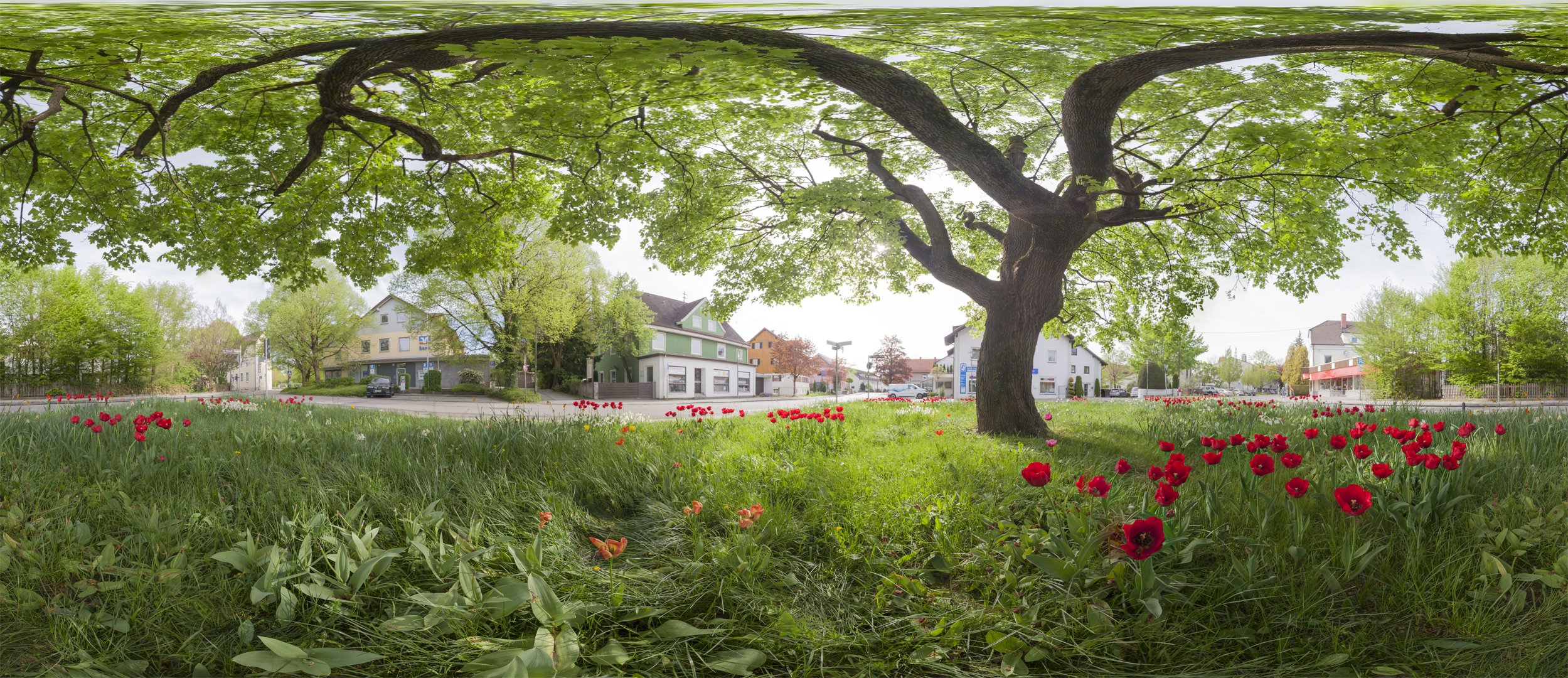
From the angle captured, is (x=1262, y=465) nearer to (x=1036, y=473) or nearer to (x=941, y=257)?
(x=1036, y=473)

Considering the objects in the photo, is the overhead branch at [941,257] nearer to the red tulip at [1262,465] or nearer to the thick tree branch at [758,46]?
the thick tree branch at [758,46]

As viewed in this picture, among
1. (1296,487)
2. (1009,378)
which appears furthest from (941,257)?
(1296,487)

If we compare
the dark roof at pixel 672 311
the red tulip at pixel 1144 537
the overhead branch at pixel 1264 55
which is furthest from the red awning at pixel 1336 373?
the dark roof at pixel 672 311

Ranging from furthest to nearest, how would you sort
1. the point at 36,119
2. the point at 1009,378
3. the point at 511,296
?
the point at 1009,378 < the point at 511,296 < the point at 36,119

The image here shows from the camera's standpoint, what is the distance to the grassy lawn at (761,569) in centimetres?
148

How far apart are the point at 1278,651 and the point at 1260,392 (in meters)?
1.81

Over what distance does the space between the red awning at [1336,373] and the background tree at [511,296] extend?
3.54 metres

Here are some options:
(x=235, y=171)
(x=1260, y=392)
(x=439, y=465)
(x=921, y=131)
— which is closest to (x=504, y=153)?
(x=235, y=171)

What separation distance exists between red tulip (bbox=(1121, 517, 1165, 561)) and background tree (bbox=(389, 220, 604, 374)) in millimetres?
2744

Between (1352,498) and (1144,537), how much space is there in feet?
2.36

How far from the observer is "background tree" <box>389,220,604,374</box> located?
2.93m

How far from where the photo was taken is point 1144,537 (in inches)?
59.5

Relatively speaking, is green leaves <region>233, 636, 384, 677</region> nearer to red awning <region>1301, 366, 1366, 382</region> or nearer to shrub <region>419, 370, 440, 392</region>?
shrub <region>419, 370, 440, 392</region>

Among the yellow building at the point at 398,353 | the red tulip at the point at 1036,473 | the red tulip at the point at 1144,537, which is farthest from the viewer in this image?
the yellow building at the point at 398,353
